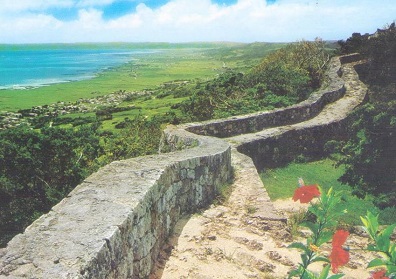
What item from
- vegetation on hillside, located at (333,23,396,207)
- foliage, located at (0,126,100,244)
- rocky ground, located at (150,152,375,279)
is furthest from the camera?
foliage, located at (0,126,100,244)

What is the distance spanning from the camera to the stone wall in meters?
3.04

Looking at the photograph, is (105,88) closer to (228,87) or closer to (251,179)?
(228,87)

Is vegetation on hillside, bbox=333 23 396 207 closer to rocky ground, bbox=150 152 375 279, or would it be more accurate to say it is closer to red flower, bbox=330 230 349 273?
rocky ground, bbox=150 152 375 279

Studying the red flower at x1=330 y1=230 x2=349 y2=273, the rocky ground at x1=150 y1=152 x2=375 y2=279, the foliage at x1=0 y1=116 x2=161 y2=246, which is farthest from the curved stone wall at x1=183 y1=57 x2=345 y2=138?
the red flower at x1=330 y1=230 x2=349 y2=273

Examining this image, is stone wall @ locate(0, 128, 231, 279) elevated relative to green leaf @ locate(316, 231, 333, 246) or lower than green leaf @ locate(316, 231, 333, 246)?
lower

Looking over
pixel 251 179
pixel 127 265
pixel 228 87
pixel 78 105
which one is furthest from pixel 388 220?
pixel 78 105

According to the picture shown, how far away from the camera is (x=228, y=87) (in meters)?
17.8

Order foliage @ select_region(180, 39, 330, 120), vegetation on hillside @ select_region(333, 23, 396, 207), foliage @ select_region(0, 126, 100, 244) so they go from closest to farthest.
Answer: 1. vegetation on hillside @ select_region(333, 23, 396, 207)
2. foliage @ select_region(0, 126, 100, 244)
3. foliage @ select_region(180, 39, 330, 120)

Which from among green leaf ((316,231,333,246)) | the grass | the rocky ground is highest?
green leaf ((316,231,333,246))

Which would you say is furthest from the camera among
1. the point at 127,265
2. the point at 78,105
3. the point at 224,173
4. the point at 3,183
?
the point at 78,105

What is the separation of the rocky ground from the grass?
1.68 m

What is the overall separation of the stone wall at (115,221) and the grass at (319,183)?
280 cm

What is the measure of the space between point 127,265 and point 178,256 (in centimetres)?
123

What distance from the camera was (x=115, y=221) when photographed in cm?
366
